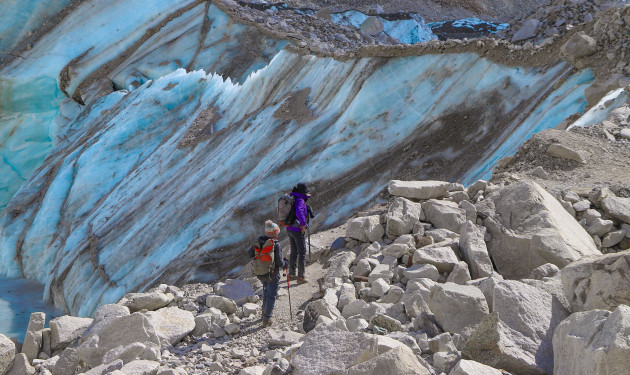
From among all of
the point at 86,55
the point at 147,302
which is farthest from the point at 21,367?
the point at 86,55

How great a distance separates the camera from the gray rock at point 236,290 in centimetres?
774

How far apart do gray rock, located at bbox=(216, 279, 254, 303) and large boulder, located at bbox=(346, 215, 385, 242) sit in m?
1.54

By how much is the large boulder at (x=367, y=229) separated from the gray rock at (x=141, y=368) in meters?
3.57

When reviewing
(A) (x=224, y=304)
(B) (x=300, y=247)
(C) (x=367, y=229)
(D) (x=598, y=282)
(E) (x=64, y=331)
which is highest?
(D) (x=598, y=282)

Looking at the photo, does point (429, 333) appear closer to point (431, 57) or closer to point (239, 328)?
point (239, 328)

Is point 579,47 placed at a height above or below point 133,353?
above

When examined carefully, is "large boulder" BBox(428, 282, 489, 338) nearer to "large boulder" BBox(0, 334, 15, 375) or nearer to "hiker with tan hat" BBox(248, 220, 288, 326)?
"hiker with tan hat" BBox(248, 220, 288, 326)

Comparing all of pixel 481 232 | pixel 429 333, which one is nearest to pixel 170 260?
pixel 481 232

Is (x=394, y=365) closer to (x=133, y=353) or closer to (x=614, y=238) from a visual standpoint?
(x=133, y=353)

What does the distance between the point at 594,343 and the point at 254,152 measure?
9554 mm

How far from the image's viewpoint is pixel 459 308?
16.6 feet

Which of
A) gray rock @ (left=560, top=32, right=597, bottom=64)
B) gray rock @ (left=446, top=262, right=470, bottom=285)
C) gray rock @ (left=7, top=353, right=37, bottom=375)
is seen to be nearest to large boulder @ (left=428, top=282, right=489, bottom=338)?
gray rock @ (left=446, top=262, right=470, bottom=285)

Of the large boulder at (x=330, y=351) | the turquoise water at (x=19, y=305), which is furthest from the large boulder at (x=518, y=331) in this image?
the turquoise water at (x=19, y=305)

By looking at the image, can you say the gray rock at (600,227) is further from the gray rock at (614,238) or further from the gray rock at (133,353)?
the gray rock at (133,353)
